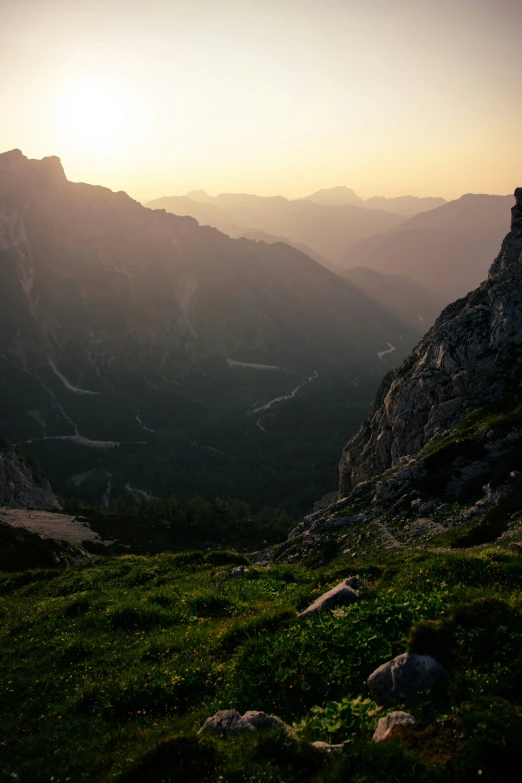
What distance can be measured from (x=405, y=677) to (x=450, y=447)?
41148 millimetres

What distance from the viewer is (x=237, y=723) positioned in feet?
42.0

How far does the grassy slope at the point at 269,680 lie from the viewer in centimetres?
1078

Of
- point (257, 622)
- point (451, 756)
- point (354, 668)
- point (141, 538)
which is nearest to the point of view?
point (451, 756)

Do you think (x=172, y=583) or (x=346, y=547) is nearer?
(x=172, y=583)

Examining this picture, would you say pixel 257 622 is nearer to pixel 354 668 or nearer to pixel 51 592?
pixel 354 668

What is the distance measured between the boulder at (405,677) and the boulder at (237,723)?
259 centimetres

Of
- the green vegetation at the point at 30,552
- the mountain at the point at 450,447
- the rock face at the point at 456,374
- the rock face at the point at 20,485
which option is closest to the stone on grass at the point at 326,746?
the mountain at the point at 450,447

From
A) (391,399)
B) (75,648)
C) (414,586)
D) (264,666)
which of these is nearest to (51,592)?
(75,648)

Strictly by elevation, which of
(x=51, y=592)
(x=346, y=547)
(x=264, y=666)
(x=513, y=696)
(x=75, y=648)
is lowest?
(x=346, y=547)

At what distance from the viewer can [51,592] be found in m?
30.6

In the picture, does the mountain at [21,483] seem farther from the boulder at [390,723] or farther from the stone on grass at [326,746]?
the boulder at [390,723]

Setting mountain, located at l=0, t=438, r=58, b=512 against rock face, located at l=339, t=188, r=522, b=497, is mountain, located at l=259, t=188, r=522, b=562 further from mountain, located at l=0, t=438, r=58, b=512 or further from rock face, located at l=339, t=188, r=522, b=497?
mountain, located at l=0, t=438, r=58, b=512

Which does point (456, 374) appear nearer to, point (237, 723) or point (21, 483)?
point (237, 723)

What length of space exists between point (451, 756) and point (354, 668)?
421cm
